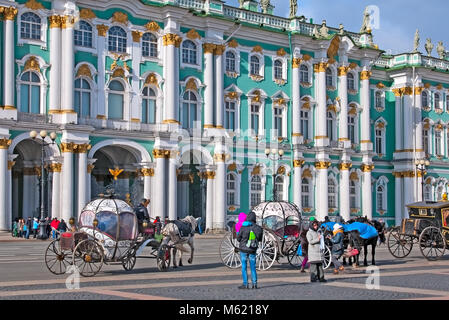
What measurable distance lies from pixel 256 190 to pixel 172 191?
8.93 metres

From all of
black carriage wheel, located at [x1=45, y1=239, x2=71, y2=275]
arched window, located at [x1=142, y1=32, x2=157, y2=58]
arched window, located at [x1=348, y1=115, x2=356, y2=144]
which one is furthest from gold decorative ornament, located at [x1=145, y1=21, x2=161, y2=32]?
black carriage wheel, located at [x1=45, y1=239, x2=71, y2=275]

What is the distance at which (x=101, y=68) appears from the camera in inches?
1939

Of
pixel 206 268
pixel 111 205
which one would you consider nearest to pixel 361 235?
pixel 206 268

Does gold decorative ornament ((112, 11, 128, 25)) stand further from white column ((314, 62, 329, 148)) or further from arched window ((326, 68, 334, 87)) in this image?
arched window ((326, 68, 334, 87))

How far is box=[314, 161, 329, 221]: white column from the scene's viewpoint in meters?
61.1

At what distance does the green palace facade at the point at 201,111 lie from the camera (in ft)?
153

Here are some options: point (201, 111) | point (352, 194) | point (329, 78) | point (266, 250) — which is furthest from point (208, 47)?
point (266, 250)

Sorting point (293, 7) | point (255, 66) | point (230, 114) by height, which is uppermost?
point (293, 7)

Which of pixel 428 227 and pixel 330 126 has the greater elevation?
pixel 330 126

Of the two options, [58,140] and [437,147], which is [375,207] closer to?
[437,147]

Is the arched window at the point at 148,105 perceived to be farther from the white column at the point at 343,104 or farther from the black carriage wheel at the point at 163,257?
the black carriage wheel at the point at 163,257

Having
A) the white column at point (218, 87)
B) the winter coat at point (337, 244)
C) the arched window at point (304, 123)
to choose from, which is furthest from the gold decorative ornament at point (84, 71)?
the winter coat at point (337, 244)

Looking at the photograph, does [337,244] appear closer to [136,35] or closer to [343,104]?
[136,35]
